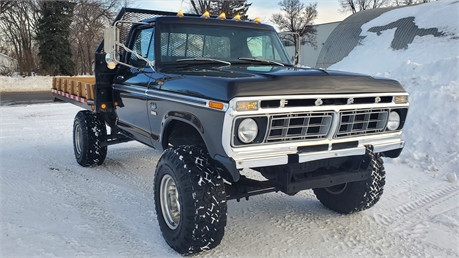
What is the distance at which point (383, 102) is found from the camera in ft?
12.3

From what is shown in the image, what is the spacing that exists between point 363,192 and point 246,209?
1325 millimetres

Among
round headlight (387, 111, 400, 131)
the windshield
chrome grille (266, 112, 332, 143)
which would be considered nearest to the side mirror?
the windshield

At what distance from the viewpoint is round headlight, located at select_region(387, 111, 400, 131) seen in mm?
3889

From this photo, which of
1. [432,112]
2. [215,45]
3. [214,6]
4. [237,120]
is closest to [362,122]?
[237,120]

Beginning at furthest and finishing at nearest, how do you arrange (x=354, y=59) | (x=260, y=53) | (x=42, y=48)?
1. (x=42, y=48)
2. (x=354, y=59)
3. (x=260, y=53)

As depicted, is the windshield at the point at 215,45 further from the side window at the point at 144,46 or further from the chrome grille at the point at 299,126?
the chrome grille at the point at 299,126

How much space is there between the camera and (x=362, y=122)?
3672 millimetres

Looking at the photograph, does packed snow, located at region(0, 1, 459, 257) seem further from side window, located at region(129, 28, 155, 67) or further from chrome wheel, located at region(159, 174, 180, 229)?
side window, located at region(129, 28, 155, 67)

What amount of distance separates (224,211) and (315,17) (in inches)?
1893

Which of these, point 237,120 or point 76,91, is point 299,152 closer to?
point 237,120

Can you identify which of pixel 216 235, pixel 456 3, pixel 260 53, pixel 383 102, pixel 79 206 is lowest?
pixel 79 206

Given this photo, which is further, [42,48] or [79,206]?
[42,48]

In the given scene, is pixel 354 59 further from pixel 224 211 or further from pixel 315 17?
pixel 315 17

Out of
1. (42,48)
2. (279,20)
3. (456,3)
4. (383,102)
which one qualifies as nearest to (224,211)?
(383,102)
